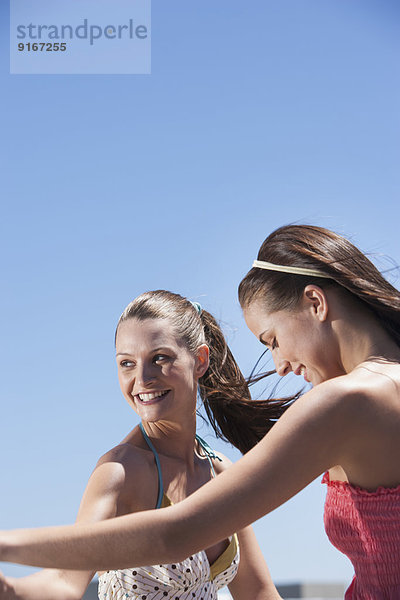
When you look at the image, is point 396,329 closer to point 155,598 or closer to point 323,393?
point 323,393

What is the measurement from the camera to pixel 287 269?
1.82 metres

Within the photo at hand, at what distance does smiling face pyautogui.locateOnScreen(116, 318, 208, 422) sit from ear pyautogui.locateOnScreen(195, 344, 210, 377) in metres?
0.07

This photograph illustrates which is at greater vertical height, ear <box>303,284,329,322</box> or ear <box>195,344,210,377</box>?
ear <box>303,284,329,322</box>

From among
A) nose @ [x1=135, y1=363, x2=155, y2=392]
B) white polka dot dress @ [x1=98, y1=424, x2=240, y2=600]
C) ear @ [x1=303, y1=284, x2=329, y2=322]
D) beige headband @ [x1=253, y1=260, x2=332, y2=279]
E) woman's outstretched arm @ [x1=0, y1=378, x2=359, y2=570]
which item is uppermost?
beige headband @ [x1=253, y1=260, x2=332, y2=279]

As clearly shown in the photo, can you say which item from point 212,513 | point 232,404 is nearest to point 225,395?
point 232,404

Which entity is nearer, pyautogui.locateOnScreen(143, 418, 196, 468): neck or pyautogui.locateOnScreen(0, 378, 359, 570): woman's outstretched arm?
pyautogui.locateOnScreen(0, 378, 359, 570): woman's outstretched arm

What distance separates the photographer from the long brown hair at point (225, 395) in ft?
8.41

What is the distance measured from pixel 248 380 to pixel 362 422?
125 cm

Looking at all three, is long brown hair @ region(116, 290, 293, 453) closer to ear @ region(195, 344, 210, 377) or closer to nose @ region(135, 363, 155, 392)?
ear @ region(195, 344, 210, 377)

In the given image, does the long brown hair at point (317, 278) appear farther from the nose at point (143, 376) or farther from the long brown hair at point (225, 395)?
the long brown hair at point (225, 395)

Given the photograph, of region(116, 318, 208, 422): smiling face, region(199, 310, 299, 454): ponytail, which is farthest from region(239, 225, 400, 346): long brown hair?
region(199, 310, 299, 454): ponytail

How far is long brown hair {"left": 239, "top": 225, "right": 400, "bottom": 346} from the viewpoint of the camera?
67.1 inches

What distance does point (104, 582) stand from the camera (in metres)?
2.21

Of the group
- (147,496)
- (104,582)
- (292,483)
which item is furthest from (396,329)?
(104,582)
